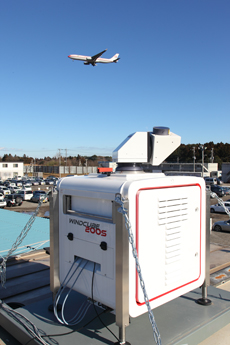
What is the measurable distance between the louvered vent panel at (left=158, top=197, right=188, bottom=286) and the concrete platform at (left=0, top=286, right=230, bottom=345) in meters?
0.55

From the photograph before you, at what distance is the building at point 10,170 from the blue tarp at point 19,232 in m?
78.9

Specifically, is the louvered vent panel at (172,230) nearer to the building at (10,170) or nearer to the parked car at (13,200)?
the parked car at (13,200)

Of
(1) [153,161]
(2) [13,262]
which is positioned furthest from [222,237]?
(1) [153,161]

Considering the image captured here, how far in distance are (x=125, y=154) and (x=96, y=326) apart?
224 cm

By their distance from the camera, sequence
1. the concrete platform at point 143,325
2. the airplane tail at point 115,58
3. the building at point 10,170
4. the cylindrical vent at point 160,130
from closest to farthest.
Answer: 1. the concrete platform at point 143,325
2. the cylindrical vent at point 160,130
3. the airplane tail at point 115,58
4. the building at point 10,170

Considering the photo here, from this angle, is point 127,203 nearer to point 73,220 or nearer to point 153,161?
point 73,220

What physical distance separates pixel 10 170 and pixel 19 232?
3266 inches

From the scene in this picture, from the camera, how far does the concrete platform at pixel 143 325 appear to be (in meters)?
3.39

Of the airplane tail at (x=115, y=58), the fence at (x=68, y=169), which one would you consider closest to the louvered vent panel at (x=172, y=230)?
the airplane tail at (x=115, y=58)

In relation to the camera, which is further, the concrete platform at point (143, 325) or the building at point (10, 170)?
the building at point (10, 170)

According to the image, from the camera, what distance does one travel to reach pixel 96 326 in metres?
3.67

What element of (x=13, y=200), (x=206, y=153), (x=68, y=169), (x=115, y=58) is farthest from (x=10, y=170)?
(x=206, y=153)

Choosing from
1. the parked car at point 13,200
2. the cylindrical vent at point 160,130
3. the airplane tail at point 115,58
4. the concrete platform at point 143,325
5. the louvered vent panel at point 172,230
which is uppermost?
the airplane tail at point 115,58

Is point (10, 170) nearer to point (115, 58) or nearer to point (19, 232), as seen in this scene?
point (115, 58)
